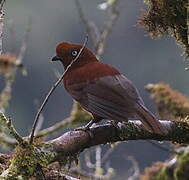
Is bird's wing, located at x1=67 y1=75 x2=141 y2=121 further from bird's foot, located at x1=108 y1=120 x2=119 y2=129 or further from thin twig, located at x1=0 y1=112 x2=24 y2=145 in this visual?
thin twig, located at x1=0 y1=112 x2=24 y2=145

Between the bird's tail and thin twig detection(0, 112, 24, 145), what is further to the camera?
the bird's tail

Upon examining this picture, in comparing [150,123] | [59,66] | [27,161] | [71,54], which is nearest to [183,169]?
[150,123]

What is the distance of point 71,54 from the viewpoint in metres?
4.84

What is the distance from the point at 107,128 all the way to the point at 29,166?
742 mm

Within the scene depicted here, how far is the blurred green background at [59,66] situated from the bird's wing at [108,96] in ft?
38.9

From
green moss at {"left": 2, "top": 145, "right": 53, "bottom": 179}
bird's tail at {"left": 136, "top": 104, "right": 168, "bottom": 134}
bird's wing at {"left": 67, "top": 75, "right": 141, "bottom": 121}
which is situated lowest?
green moss at {"left": 2, "top": 145, "right": 53, "bottom": 179}

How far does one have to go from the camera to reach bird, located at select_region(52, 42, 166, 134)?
4.24 m

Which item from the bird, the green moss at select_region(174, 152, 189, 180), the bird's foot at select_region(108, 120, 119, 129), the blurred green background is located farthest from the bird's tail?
the blurred green background

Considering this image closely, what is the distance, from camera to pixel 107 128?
3.97 meters

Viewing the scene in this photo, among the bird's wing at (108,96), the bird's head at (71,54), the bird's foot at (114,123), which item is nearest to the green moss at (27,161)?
the bird's foot at (114,123)

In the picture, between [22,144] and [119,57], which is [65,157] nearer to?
[22,144]

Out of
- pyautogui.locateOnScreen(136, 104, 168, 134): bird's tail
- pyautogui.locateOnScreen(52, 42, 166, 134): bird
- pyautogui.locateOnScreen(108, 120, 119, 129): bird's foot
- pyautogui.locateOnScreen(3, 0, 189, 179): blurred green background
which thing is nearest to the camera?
pyautogui.locateOnScreen(136, 104, 168, 134): bird's tail

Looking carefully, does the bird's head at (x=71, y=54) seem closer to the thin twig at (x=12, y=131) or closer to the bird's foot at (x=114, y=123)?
the bird's foot at (x=114, y=123)

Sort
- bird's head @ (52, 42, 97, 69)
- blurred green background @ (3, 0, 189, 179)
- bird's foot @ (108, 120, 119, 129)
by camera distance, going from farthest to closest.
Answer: blurred green background @ (3, 0, 189, 179), bird's head @ (52, 42, 97, 69), bird's foot @ (108, 120, 119, 129)
